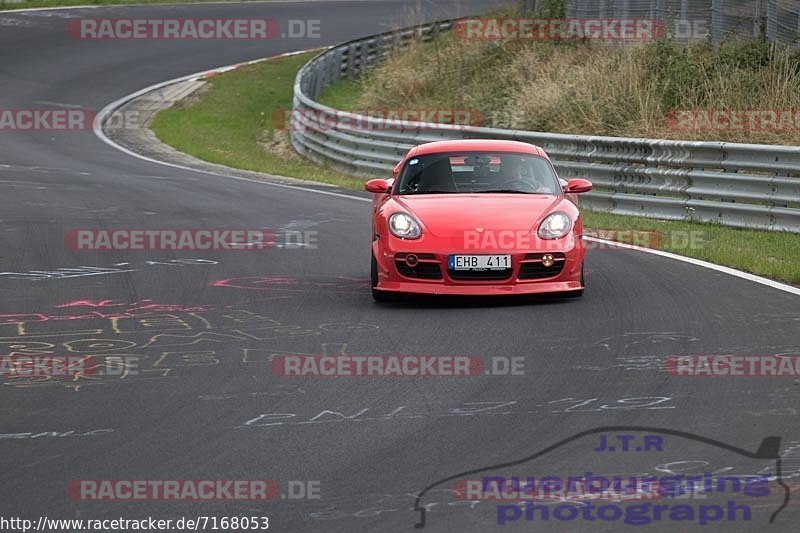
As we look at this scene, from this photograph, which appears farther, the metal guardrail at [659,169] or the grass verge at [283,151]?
the metal guardrail at [659,169]

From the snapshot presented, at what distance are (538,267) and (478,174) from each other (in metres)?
1.53

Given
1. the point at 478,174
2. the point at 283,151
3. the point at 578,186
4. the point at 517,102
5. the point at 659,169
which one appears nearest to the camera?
the point at 578,186

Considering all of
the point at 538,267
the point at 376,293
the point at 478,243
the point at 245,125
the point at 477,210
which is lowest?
the point at 245,125

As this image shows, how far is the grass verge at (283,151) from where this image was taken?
44.4ft

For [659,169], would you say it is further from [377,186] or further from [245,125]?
[245,125]

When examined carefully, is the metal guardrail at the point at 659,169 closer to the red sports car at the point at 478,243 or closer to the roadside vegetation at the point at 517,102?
the roadside vegetation at the point at 517,102

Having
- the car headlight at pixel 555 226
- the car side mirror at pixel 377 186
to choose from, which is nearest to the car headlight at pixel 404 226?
the car side mirror at pixel 377 186

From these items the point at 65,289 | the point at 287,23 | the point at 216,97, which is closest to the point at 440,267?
the point at 65,289

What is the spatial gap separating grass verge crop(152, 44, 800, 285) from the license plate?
2871 mm

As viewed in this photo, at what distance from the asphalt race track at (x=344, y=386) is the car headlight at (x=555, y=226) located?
0.54 metres

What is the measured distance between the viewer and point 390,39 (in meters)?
36.5

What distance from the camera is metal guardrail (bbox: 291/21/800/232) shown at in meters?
15.4

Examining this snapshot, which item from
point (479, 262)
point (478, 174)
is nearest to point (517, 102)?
point (478, 174)

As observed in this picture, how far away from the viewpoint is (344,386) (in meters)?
7.66
